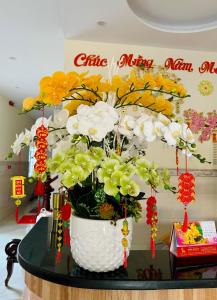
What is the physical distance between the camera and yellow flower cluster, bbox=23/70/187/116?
3.18 feet

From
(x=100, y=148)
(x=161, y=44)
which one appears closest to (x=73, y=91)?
(x=100, y=148)

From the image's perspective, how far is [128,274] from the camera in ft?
3.37

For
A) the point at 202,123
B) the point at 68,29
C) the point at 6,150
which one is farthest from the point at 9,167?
the point at 202,123

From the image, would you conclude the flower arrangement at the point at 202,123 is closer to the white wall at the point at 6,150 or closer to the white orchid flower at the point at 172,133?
the white orchid flower at the point at 172,133

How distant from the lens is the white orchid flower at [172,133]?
1.00 metres

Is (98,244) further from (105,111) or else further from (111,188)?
(105,111)

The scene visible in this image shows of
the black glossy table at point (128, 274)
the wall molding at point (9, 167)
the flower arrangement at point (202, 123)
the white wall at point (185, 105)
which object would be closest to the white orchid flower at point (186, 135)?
the black glossy table at point (128, 274)

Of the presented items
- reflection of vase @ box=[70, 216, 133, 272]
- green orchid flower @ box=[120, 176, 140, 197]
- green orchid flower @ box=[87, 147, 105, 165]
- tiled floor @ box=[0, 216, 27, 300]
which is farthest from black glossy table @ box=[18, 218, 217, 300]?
tiled floor @ box=[0, 216, 27, 300]

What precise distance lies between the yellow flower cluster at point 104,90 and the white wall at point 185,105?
2.36 meters

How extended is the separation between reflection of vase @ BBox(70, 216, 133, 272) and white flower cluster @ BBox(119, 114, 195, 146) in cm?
32

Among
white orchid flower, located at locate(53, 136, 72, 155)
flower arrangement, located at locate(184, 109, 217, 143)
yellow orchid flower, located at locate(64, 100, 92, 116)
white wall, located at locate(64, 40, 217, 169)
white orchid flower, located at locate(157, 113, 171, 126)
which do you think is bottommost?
white orchid flower, located at locate(53, 136, 72, 155)

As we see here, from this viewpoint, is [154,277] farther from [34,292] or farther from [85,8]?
[85,8]

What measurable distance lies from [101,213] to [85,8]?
2257mm

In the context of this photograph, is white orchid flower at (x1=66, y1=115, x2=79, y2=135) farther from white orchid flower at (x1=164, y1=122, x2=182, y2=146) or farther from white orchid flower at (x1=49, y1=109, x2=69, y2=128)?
white orchid flower at (x1=164, y1=122, x2=182, y2=146)
